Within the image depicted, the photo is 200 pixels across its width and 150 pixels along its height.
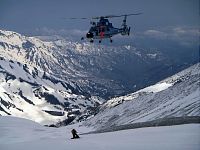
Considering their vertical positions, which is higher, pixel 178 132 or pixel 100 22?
pixel 100 22

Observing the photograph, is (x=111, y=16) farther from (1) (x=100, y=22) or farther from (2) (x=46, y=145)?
(2) (x=46, y=145)

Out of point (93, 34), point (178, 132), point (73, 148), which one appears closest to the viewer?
point (73, 148)

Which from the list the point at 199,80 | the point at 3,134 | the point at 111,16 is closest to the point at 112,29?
the point at 111,16

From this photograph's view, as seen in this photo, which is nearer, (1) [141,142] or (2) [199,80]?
(1) [141,142]

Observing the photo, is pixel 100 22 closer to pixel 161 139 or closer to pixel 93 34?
pixel 93 34

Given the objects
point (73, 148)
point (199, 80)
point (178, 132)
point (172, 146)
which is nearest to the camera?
point (172, 146)

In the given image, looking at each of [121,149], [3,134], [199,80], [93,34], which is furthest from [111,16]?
[199,80]

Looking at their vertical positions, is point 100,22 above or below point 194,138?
above

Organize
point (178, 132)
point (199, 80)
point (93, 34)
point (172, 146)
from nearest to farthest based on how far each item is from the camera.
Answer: point (172, 146) → point (178, 132) → point (93, 34) → point (199, 80)

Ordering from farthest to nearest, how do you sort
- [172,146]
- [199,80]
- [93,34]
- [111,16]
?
[199,80] < [93,34] < [111,16] < [172,146]
